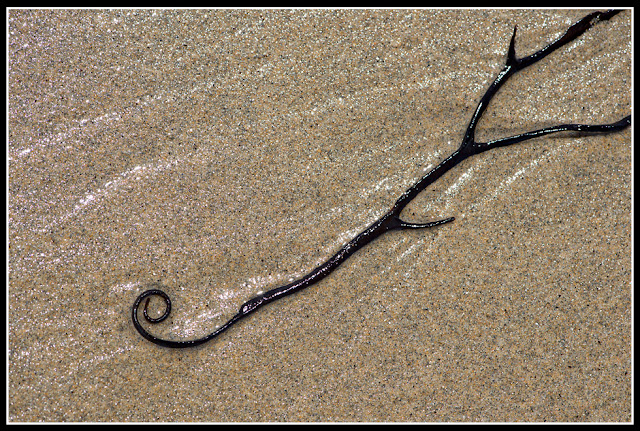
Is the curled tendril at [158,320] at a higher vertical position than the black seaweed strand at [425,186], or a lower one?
lower

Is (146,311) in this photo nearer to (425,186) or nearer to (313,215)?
(313,215)

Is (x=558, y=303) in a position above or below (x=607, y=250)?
below

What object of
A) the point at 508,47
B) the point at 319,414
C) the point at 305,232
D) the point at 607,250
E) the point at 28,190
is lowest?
the point at 319,414

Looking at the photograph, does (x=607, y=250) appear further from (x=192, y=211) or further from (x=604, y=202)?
(x=192, y=211)

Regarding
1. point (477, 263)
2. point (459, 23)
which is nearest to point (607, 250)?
point (477, 263)
